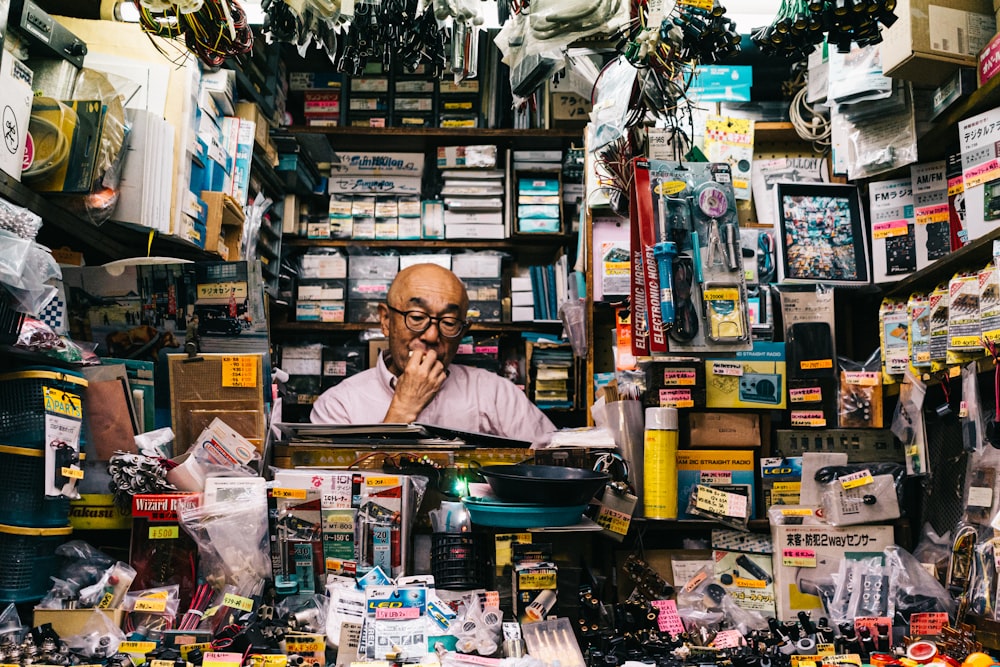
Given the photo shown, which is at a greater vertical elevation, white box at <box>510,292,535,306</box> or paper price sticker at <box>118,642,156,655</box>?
white box at <box>510,292,535,306</box>

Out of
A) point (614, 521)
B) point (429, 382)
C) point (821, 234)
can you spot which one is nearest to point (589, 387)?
point (429, 382)

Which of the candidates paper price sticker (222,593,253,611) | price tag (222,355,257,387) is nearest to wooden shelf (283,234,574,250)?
price tag (222,355,257,387)

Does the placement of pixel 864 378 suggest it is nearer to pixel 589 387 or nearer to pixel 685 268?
pixel 685 268

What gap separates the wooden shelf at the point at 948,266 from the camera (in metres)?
2.59

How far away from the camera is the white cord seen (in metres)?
3.78

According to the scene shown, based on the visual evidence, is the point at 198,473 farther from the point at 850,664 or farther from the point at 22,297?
the point at 850,664

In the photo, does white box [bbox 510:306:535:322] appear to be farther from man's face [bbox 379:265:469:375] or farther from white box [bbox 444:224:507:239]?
man's face [bbox 379:265:469:375]

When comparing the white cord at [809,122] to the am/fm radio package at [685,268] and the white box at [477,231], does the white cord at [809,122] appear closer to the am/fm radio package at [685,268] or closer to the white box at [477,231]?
the am/fm radio package at [685,268]

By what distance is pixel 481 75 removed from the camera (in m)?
5.01

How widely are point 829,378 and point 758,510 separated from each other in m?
0.59

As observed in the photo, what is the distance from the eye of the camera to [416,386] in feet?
13.0

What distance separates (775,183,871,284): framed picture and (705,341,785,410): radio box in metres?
0.45

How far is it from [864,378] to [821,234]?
647mm

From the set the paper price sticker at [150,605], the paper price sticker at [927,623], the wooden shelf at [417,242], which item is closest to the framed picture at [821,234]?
the paper price sticker at [927,623]
